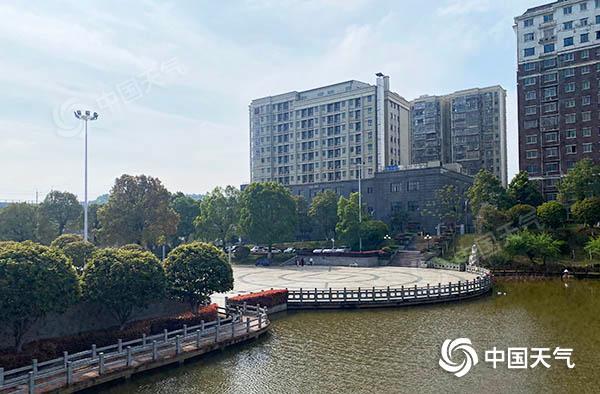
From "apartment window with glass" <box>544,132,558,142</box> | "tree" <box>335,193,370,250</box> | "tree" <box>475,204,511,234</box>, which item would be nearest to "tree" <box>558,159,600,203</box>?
"tree" <box>475,204,511,234</box>


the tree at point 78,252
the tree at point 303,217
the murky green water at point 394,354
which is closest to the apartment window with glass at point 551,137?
the tree at point 303,217

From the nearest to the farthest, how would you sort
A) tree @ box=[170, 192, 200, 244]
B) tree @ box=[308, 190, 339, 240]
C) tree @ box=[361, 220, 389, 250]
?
1. tree @ box=[361, 220, 389, 250]
2. tree @ box=[308, 190, 339, 240]
3. tree @ box=[170, 192, 200, 244]

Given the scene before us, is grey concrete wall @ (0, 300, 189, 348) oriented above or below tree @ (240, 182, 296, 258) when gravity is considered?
below

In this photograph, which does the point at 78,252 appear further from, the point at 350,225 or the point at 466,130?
the point at 466,130

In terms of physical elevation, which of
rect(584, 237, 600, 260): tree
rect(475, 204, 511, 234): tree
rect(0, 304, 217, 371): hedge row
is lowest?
rect(0, 304, 217, 371): hedge row

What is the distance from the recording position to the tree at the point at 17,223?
5534cm

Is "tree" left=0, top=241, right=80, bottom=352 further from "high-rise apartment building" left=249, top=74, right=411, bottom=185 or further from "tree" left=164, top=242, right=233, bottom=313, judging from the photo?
"high-rise apartment building" left=249, top=74, right=411, bottom=185

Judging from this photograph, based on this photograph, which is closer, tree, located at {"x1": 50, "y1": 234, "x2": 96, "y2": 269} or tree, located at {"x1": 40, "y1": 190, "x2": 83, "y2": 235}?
tree, located at {"x1": 50, "y1": 234, "x2": 96, "y2": 269}

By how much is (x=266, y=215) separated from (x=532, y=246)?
101 feet

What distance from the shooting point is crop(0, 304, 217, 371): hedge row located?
17.7 metres

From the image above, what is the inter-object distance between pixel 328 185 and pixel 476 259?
38169mm

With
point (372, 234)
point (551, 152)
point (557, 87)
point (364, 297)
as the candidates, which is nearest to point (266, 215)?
point (372, 234)

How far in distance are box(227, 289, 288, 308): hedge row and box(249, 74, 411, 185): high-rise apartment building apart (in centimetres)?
5556

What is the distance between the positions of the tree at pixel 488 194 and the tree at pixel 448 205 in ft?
16.7
